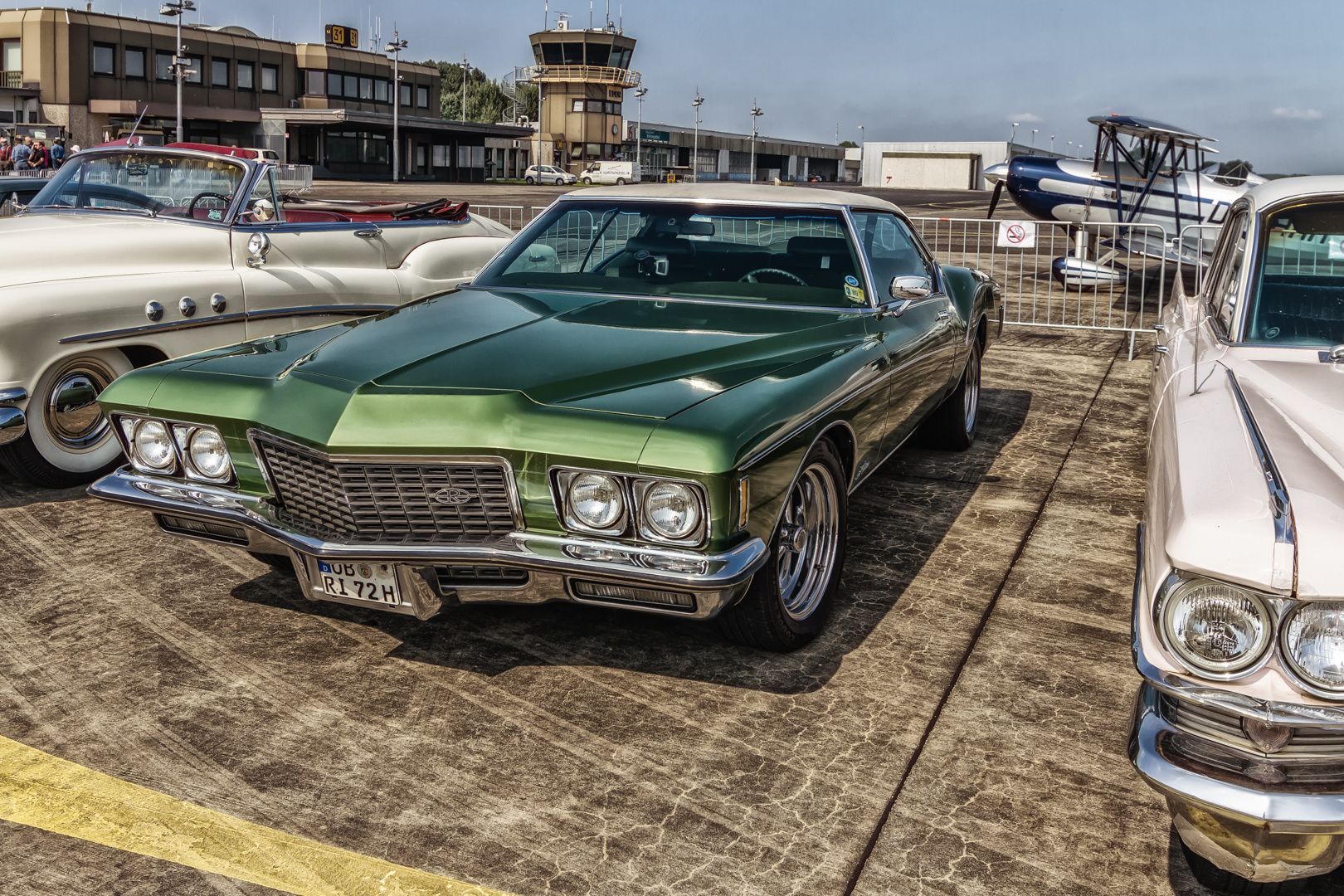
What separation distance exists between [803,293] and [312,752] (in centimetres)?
264

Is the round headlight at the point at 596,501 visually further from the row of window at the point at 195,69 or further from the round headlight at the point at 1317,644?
the row of window at the point at 195,69

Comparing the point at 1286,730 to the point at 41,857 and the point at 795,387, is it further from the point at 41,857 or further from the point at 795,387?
the point at 41,857

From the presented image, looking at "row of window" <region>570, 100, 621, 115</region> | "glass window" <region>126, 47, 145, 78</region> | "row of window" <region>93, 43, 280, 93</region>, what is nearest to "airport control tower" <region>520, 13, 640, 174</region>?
"row of window" <region>570, 100, 621, 115</region>

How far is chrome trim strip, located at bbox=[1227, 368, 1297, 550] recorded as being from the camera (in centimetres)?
224

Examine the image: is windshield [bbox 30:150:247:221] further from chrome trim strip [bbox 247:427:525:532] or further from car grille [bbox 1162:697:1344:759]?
car grille [bbox 1162:697:1344:759]

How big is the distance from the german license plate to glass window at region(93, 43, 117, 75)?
59562mm

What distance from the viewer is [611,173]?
72.6 metres

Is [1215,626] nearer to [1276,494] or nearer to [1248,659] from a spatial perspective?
[1248,659]

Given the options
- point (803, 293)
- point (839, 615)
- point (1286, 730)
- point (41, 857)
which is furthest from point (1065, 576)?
point (41, 857)

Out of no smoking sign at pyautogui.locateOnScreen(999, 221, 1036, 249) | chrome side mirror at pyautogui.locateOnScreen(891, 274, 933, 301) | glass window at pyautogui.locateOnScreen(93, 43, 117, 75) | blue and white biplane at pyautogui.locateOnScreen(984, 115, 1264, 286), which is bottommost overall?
chrome side mirror at pyautogui.locateOnScreen(891, 274, 933, 301)

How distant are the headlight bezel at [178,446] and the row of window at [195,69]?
51.8 metres

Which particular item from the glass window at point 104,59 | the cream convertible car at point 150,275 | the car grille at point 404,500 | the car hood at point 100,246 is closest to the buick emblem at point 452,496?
the car grille at point 404,500

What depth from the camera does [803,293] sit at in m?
4.81

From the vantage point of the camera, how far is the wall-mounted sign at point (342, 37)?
2657 inches
